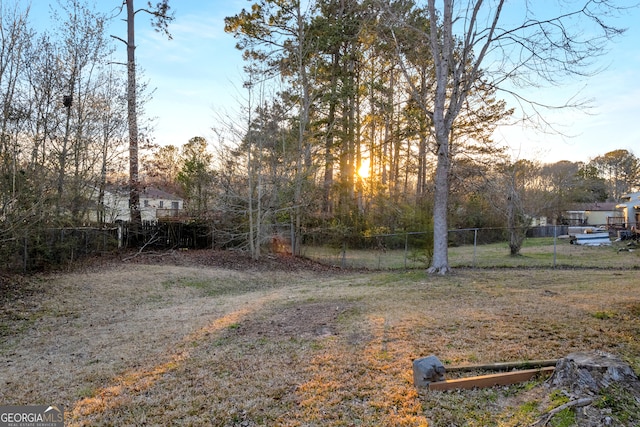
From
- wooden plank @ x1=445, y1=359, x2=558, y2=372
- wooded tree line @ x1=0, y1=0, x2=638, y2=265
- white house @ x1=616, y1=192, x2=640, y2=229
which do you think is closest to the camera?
wooden plank @ x1=445, y1=359, x2=558, y2=372

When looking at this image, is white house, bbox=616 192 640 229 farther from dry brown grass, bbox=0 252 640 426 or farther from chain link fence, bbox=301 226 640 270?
dry brown grass, bbox=0 252 640 426

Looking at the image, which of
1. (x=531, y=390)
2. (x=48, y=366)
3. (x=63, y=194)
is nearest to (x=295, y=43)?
(x=63, y=194)

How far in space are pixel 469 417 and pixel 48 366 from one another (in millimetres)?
4435

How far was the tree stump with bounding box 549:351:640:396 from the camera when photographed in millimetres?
2547

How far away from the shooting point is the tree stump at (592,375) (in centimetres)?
255

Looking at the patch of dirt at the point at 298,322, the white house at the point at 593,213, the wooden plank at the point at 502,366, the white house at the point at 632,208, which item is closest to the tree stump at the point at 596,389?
the wooden plank at the point at 502,366

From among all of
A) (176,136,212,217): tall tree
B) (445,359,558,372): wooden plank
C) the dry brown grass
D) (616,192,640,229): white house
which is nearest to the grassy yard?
the dry brown grass

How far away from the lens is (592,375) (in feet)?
8.55

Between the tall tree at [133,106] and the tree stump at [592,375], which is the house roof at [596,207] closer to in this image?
the tall tree at [133,106]

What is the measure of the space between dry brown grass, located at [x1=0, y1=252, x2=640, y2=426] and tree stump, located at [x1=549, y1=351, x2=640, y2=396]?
0.21 meters

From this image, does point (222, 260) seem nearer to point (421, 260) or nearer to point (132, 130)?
point (132, 130)

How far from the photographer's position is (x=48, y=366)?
4254 millimetres

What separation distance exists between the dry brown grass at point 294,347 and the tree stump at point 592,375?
0.21 metres

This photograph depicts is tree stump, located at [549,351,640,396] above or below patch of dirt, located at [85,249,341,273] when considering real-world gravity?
above
